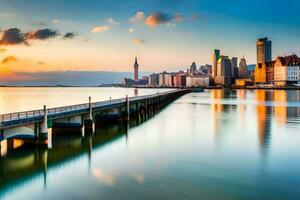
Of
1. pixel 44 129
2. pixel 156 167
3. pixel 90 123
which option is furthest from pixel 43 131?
pixel 90 123

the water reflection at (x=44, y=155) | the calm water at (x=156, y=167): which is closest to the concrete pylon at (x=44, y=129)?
the water reflection at (x=44, y=155)

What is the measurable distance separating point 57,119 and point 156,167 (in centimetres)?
1545

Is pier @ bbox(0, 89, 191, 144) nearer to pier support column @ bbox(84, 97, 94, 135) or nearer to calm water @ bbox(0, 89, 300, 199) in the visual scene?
pier support column @ bbox(84, 97, 94, 135)

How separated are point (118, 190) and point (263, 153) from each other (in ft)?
56.2

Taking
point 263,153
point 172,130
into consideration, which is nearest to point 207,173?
point 263,153

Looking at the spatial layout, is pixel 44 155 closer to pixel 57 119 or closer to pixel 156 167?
pixel 57 119

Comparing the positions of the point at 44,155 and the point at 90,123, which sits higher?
the point at 90,123

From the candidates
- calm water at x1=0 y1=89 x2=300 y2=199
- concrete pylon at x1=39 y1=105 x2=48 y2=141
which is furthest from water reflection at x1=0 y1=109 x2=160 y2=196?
concrete pylon at x1=39 y1=105 x2=48 y2=141

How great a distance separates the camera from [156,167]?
86.0 ft

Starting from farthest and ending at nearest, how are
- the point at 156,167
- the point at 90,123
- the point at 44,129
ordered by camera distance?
1. the point at 90,123
2. the point at 44,129
3. the point at 156,167

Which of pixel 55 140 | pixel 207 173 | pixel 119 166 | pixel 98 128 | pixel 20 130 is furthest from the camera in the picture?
pixel 98 128

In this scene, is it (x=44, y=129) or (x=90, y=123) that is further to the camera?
(x=90, y=123)

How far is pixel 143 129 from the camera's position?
159 ft

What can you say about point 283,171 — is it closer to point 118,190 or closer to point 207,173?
point 207,173
